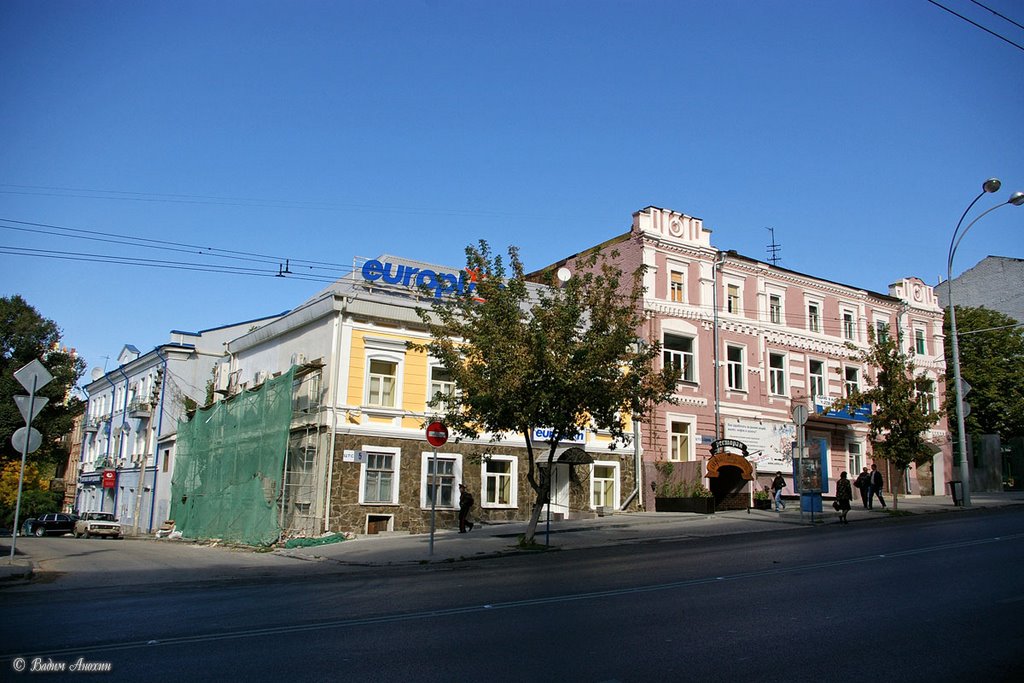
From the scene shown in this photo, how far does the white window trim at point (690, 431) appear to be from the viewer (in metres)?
33.3

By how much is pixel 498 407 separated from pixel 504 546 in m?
4.12

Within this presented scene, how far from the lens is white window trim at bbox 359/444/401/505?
86.0 ft

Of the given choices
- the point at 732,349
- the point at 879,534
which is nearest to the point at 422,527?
the point at 879,534

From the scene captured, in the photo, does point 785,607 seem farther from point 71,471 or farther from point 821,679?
point 71,471

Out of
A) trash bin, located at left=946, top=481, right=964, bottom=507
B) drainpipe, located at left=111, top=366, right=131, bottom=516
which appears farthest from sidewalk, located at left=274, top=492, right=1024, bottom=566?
drainpipe, located at left=111, top=366, right=131, bottom=516

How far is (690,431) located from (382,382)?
13927 millimetres

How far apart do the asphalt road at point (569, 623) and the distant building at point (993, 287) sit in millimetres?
45252

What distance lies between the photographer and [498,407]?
1970 cm

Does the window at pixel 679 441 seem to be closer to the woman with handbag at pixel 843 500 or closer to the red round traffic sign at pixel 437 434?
the woman with handbag at pixel 843 500

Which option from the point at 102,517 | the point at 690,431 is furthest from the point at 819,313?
the point at 102,517

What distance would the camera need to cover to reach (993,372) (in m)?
48.8

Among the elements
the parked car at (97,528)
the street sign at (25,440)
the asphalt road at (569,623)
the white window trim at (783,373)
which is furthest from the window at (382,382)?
the white window trim at (783,373)

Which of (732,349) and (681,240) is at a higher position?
(681,240)

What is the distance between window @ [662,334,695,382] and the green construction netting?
1631 centimetres
